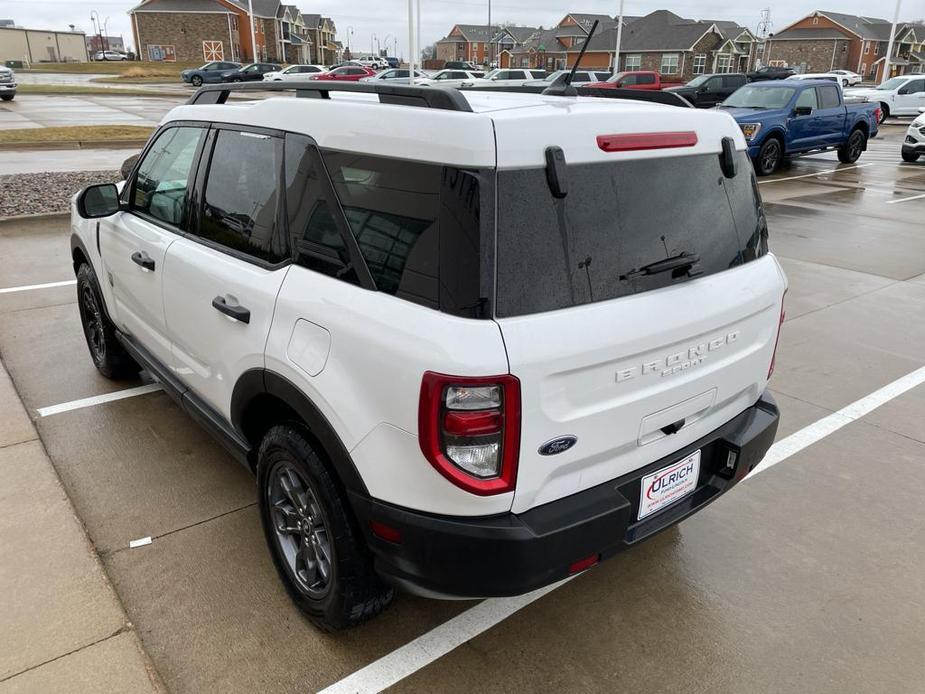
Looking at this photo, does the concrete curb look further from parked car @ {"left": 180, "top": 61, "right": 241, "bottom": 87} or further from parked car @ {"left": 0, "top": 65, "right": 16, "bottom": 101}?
parked car @ {"left": 180, "top": 61, "right": 241, "bottom": 87}

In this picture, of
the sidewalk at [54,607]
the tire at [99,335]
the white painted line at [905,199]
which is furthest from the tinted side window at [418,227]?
the white painted line at [905,199]

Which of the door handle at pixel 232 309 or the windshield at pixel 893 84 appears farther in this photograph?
the windshield at pixel 893 84

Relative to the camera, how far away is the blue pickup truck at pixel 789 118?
1386 centimetres

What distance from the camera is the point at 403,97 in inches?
89.7

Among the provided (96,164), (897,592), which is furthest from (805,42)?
(897,592)

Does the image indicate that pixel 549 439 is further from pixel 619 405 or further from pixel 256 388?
pixel 256 388

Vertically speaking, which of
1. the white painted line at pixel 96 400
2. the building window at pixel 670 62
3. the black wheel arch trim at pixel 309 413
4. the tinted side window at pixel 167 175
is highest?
the building window at pixel 670 62

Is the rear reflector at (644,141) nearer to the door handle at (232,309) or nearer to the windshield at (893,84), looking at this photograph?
the door handle at (232,309)

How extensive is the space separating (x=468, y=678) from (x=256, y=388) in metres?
1.26

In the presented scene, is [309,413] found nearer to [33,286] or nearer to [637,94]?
[637,94]

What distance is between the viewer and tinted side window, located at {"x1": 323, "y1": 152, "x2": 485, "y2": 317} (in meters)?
1.92

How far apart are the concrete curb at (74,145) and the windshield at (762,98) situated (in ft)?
42.8

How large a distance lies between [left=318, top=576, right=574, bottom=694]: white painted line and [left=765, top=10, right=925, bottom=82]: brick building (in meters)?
88.4

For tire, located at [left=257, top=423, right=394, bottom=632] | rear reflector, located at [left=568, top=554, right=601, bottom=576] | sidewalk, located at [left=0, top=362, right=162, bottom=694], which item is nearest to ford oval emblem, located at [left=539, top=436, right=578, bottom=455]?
rear reflector, located at [left=568, top=554, right=601, bottom=576]
